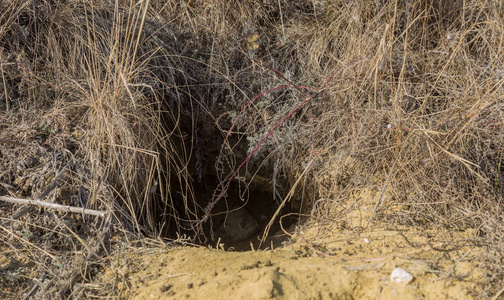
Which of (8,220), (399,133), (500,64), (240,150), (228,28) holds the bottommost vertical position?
(240,150)

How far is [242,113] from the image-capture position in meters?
2.78

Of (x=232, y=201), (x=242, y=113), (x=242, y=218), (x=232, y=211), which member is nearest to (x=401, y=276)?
(x=242, y=113)

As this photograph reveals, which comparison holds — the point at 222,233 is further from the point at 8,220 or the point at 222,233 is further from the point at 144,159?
the point at 8,220

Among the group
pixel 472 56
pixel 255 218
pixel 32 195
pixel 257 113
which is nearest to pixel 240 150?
pixel 257 113

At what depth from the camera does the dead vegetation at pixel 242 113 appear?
2.05 m

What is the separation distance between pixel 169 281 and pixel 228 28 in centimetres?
188

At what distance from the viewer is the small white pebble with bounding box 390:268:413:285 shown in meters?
1.55

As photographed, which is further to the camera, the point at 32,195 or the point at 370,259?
the point at 32,195

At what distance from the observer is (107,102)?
2.24 m

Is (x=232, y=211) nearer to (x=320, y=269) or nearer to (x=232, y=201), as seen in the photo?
(x=232, y=201)

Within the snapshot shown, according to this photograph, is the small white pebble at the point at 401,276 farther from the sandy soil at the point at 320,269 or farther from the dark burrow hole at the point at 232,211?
the dark burrow hole at the point at 232,211

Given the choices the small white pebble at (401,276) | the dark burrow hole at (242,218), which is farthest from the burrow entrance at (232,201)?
the small white pebble at (401,276)

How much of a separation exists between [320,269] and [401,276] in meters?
0.30

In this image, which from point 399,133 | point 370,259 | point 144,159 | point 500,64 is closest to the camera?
point 370,259
